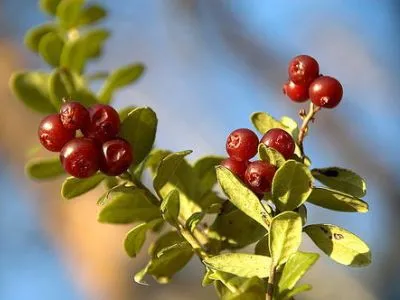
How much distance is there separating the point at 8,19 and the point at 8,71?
144cm

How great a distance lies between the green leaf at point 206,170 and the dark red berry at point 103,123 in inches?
5.7

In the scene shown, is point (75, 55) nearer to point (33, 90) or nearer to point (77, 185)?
point (33, 90)

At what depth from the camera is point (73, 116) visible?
0.73 metres

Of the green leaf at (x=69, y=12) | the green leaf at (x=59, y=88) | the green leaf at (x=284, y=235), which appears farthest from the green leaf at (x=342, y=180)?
the green leaf at (x=69, y=12)

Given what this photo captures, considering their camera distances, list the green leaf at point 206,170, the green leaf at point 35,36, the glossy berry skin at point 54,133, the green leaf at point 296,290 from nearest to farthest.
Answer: the green leaf at point 296,290 → the glossy berry skin at point 54,133 → the green leaf at point 206,170 → the green leaf at point 35,36

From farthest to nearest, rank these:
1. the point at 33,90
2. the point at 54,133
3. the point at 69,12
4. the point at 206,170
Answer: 1. the point at 69,12
2. the point at 33,90
3. the point at 206,170
4. the point at 54,133

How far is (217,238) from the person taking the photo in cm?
81

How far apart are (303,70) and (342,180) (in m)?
0.12

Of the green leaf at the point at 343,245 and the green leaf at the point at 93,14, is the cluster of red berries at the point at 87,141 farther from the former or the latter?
the green leaf at the point at 93,14

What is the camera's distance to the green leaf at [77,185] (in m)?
0.77

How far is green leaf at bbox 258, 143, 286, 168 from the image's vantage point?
2.25 feet

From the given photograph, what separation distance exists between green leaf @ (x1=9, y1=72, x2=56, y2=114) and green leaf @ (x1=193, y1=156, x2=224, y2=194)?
0.80 ft

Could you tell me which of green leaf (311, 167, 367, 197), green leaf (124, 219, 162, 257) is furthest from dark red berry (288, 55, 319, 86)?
green leaf (124, 219, 162, 257)

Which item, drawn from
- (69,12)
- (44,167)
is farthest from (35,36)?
(44,167)
